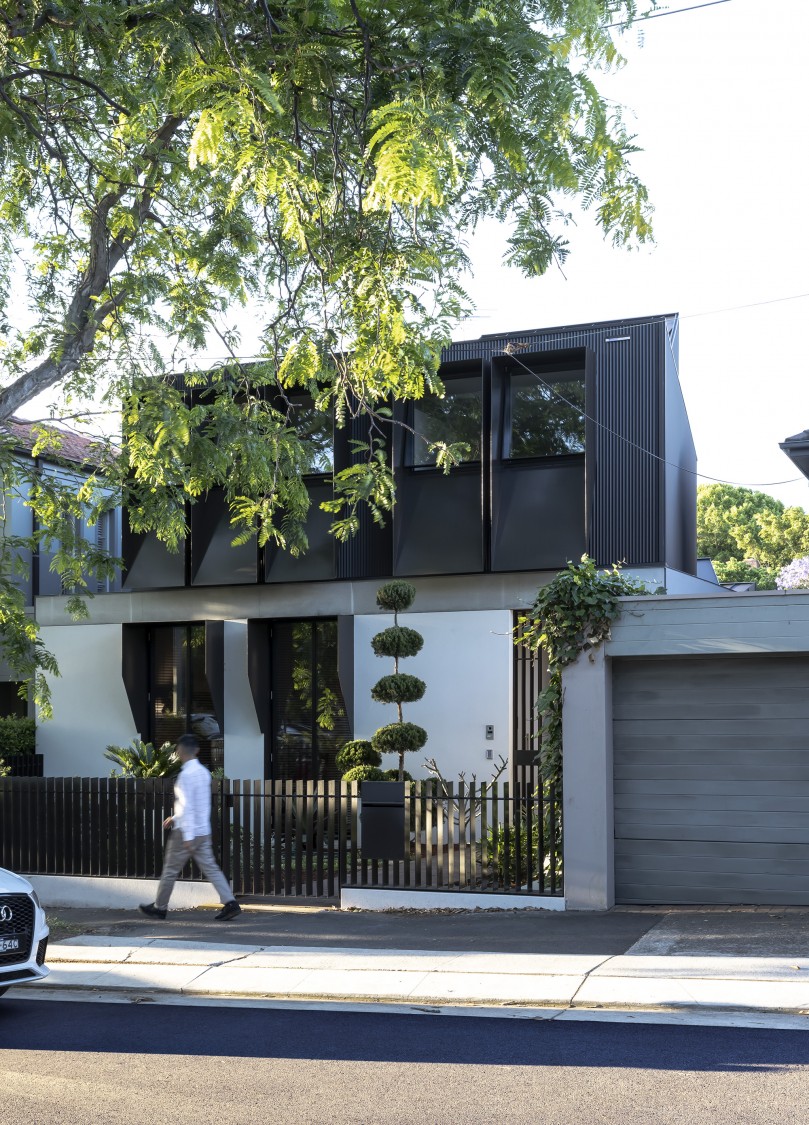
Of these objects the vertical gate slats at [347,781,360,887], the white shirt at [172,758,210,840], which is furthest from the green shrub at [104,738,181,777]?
the white shirt at [172,758,210,840]

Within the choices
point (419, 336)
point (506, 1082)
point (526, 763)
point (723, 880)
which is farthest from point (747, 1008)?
point (526, 763)

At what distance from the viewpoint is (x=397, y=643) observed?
15859 millimetres

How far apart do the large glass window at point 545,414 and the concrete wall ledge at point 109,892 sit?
313 inches

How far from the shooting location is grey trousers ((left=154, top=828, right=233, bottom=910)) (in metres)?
12.4

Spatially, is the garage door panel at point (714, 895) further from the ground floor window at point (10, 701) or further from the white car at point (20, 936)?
the ground floor window at point (10, 701)

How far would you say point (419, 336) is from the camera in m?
10.5

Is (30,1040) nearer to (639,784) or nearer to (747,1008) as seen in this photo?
(747,1008)

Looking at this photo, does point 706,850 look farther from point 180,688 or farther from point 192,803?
point 180,688

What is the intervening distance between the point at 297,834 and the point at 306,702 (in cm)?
596

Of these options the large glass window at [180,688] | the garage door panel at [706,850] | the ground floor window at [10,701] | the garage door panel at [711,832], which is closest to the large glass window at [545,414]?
the large glass window at [180,688]

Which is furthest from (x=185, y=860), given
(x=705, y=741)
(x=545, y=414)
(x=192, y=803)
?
(x=545, y=414)

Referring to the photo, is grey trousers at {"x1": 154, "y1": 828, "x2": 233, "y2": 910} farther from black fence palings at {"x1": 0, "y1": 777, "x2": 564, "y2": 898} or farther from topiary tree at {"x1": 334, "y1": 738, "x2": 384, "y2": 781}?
topiary tree at {"x1": 334, "y1": 738, "x2": 384, "y2": 781}

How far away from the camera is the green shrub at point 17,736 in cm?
2119

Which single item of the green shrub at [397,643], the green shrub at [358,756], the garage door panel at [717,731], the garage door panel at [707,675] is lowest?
the green shrub at [358,756]
